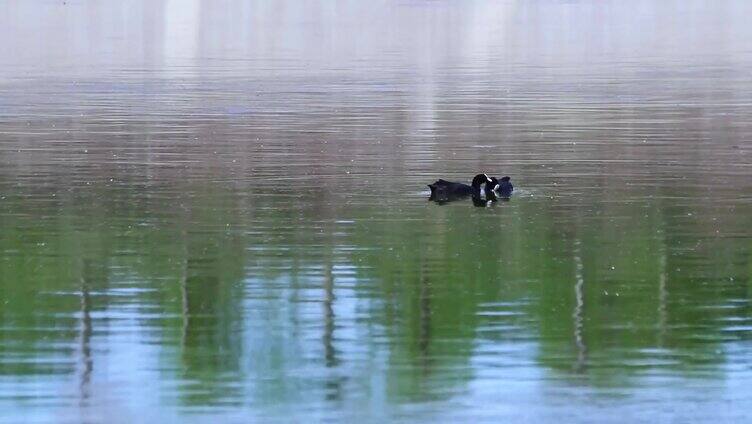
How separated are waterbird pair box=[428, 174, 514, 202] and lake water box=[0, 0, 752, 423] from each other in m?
0.24

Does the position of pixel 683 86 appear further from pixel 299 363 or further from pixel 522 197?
pixel 299 363

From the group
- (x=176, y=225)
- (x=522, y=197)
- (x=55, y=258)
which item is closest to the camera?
(x=55, y=258)

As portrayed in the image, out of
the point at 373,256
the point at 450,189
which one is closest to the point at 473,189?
the point at 450,189

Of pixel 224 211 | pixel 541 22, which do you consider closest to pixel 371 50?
pixel 541 22

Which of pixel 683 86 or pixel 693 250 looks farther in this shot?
pixel 683 86

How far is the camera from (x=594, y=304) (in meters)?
17.6

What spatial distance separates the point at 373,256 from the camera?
66.4ft

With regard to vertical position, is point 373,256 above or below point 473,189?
below

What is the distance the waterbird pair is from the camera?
25109mm

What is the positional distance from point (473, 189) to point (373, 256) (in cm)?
535

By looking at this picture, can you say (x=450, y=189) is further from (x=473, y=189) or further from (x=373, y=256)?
(x=373, y=256)

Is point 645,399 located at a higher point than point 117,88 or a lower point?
lower

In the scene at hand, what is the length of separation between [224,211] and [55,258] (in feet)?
12.7

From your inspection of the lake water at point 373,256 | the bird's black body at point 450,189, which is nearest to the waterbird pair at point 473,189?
the bird's black body at point 450,189
